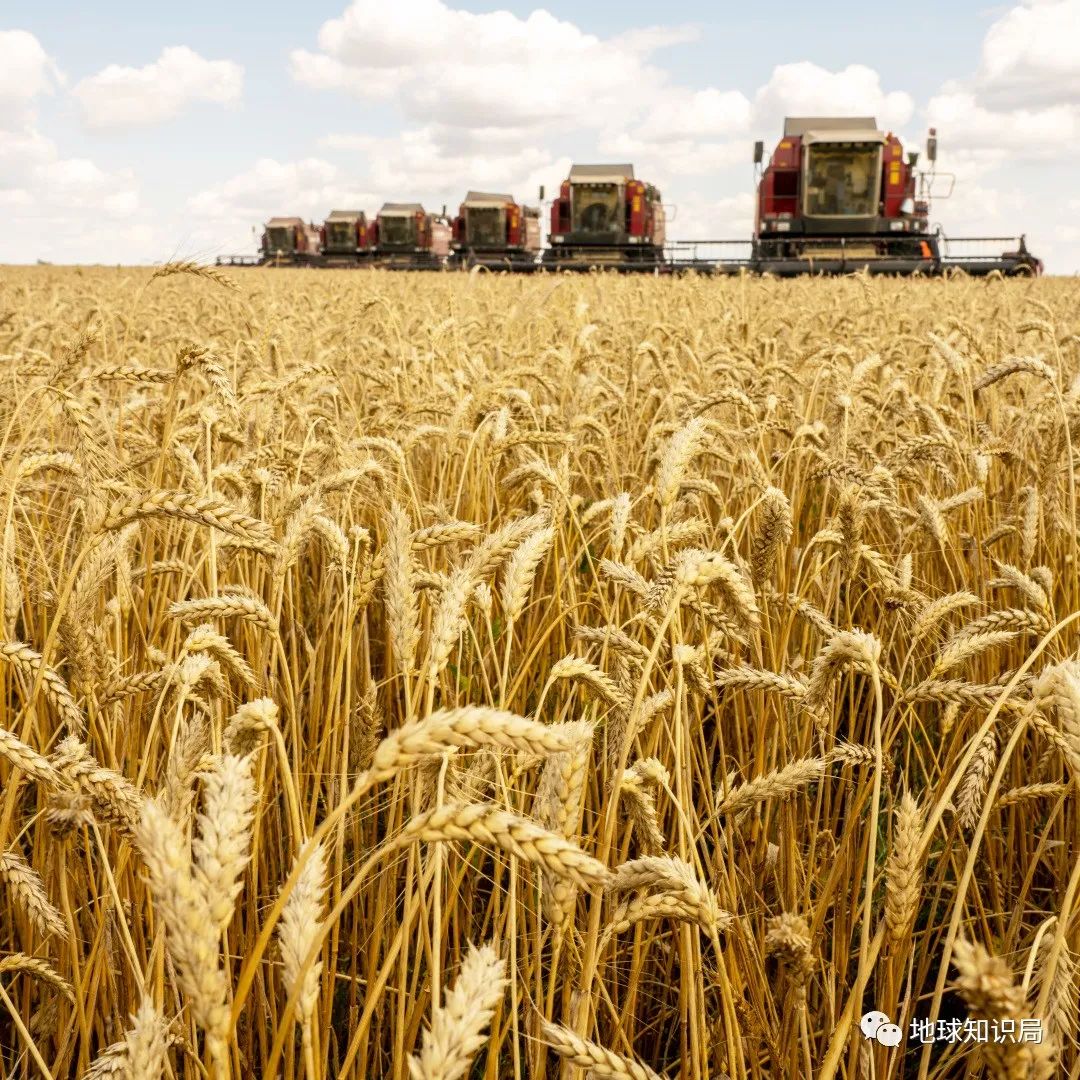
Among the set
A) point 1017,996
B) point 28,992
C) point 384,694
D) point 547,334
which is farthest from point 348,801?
point 547,334

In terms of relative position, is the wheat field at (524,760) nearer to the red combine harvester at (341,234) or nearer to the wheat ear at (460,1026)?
the wheat ear at (460,1026)

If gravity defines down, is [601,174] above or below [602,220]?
above

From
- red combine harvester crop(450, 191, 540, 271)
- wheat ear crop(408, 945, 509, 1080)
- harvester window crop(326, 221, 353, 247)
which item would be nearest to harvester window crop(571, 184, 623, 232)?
red combine harvester crop(450, 191, 540, 271)

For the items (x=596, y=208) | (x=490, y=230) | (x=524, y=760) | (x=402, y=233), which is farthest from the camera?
(x=402, y=233)

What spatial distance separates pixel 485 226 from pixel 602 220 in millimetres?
5428

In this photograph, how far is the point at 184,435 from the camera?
247 centimetres

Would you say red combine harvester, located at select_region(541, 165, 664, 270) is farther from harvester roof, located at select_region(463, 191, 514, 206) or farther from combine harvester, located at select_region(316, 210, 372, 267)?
combine harvester, located at select_region(316, 210, 372, 267)

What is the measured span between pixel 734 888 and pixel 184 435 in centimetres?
175

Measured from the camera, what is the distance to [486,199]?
27.9m

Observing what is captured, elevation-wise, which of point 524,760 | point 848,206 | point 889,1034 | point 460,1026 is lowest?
point 889,1034

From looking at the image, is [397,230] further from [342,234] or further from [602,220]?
[602,220]

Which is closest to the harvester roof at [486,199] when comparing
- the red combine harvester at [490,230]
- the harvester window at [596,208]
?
the red combine harvester at [490,230]

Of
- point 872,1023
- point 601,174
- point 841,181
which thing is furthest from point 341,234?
point 872,1023

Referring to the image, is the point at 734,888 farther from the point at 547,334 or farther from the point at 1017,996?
the point at 547,334
